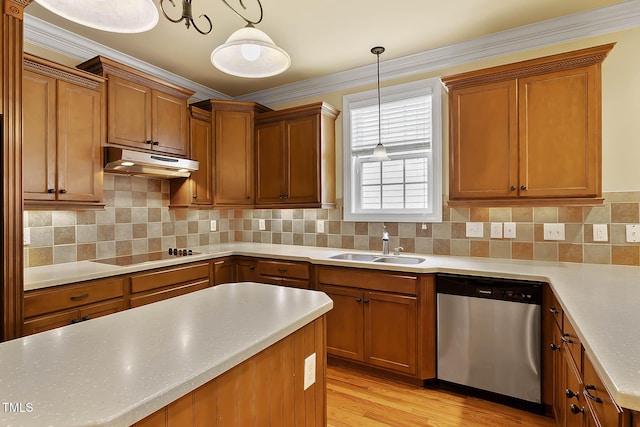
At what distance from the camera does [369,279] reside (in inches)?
107

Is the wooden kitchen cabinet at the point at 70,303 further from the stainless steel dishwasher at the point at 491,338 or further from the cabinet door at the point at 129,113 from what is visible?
the stainless steel dishwasher at the point at 491,338

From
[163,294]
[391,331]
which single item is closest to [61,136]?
[163,294]

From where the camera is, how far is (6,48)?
5.43 feet

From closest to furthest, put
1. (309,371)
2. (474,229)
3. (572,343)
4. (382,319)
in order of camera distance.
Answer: (309,371) < (572,343) < (382,319) < (474,229)

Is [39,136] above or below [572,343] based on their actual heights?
above

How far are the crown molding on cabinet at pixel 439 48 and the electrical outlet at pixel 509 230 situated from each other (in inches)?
55.1

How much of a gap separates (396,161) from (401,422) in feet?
7.11

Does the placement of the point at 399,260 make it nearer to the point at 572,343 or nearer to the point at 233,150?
the point at 572,343

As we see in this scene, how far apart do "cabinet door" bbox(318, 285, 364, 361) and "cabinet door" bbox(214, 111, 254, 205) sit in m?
1.48

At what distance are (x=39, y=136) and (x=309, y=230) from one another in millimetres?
2402

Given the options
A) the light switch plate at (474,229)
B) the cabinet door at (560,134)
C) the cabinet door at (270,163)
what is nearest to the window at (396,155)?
the light switch plate at (474,229)

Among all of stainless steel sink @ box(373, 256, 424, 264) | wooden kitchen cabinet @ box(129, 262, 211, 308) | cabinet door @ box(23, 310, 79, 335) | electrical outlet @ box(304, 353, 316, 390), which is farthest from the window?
cabinet door @ box(23, 310, 79, 335)

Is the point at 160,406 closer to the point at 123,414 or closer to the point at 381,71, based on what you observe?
Answer: the point at 123,414

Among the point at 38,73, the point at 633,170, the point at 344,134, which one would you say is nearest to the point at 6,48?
the point at 38,73
